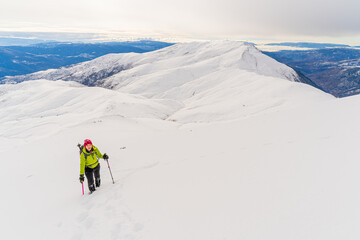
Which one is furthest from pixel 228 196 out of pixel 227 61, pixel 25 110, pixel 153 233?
pixel 227 61

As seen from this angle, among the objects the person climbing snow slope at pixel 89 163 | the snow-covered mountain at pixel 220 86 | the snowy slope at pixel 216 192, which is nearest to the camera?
the snowy slope at pixel 216 192

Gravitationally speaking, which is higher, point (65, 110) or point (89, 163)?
point (89, 163)

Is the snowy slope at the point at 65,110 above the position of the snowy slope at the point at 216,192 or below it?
below

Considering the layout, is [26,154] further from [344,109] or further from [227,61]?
[227,61]

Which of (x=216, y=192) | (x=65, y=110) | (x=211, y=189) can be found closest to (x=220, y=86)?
(x=65, y=110)

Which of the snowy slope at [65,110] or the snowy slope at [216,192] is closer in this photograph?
the snowy slope at [216,192]

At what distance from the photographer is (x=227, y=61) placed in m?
160

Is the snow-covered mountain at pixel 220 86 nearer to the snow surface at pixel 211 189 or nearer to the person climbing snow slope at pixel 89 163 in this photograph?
the snow surface at pixel 211 189

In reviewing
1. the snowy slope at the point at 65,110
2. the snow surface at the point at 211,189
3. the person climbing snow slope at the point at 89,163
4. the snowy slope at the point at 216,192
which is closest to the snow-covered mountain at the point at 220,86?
the snowy slope at the point at 65,110

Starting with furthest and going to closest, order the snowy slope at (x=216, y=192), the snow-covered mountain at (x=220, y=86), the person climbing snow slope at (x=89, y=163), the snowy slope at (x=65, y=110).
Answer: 1. the snow-covered mountain at (x=220, y=86)
2. the snowy slope at (x=65, y=110)
3. the person climbing snow slope at (x=89, y=163)
4. the snowy slope at (x=216, y=192)

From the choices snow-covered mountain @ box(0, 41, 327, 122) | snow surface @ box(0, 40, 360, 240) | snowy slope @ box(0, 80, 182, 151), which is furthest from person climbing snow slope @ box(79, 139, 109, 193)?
snow-covered mountain @ box(0, 41, 327, 122)

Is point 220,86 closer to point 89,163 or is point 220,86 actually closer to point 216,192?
point 89,163

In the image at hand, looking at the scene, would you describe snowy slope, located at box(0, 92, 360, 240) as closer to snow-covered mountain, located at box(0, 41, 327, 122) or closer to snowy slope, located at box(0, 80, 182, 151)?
snowy slope, located at box(0, 80, 182, 151)

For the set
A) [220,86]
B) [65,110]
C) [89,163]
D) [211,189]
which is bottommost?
[65,110]
